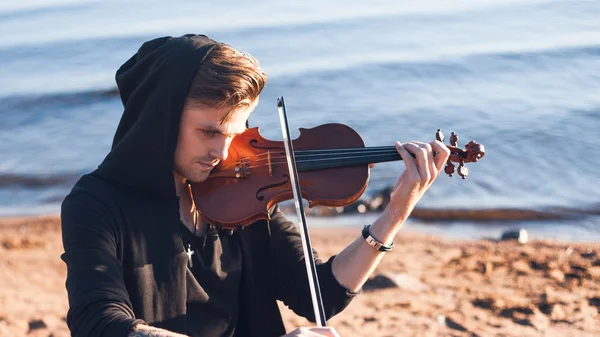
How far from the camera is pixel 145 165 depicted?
7.54 feet

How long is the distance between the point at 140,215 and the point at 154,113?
281 mm

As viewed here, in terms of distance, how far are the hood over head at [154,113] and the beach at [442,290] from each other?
1.79 m

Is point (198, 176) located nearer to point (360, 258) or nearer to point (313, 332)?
point (360, 258)

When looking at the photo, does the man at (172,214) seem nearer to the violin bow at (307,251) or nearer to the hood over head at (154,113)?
the hood over head at (154,113)

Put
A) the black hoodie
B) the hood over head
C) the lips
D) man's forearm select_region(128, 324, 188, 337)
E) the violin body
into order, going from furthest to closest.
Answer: the violin body, the lips, the hood over head, the black hoodie, man's forearm select_region(128, 324, 188, 337)

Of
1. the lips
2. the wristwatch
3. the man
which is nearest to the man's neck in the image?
the man

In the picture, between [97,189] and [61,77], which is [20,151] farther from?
[97,189]

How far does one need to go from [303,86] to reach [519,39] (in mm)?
2670

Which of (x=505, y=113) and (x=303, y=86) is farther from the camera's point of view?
(x=303, y=86)

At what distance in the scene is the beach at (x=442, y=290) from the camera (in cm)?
405

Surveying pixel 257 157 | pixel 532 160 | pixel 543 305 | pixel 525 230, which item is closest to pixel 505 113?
pixel 532 160

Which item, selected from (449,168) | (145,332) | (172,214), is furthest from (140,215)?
(449,168)

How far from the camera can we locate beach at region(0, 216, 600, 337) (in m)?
4.05

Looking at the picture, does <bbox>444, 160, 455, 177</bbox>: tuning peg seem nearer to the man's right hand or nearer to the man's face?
the man's face
